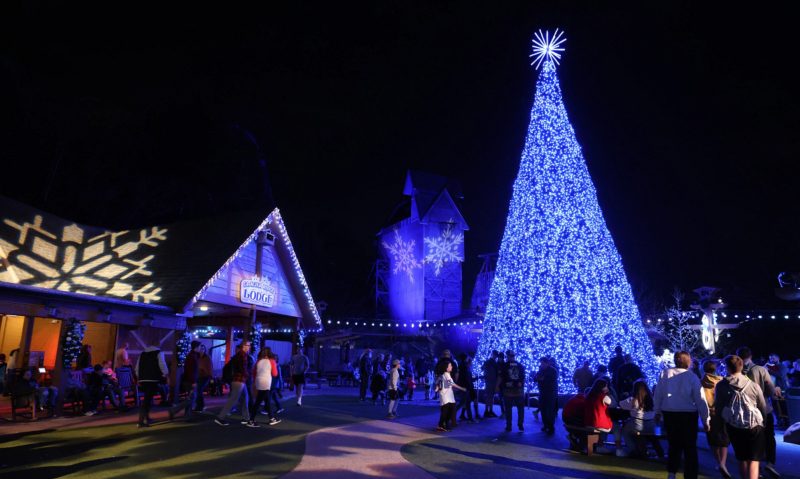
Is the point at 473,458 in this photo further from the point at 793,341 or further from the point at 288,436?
the point at 793,341

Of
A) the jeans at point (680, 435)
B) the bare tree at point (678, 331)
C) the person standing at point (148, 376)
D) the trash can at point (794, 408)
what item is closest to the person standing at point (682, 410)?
the jeans at point (680, 435)

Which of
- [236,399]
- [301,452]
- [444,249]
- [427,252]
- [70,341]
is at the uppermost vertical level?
[444,249]

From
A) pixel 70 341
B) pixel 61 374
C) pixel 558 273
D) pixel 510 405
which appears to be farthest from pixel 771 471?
pixel 61 374

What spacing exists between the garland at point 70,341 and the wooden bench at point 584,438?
36.0ft

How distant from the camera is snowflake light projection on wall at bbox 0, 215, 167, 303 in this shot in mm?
14750

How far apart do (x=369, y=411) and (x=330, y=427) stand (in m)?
4.04

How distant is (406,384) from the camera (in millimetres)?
21922

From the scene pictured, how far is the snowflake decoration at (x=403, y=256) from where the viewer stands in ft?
141

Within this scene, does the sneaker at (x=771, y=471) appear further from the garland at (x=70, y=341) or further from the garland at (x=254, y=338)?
the garland at (x=254, y=338)

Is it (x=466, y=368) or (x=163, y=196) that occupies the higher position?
(x=163, y=196)

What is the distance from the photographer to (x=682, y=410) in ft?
21.8

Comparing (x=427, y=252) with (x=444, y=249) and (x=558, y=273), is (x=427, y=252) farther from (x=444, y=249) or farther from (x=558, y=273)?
(x=558, y=273)

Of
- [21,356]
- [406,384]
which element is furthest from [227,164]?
[21,356]

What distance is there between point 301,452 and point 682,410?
5.54m
